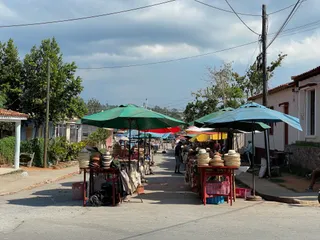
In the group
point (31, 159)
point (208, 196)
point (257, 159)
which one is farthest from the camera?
point (257, 159)

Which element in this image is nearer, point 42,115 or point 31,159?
point 31,159

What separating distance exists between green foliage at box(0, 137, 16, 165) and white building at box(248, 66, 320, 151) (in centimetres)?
1481

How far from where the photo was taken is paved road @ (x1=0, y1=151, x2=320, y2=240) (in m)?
7.43

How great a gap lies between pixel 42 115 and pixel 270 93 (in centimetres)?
1706

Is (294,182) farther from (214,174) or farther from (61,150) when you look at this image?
(61,150)

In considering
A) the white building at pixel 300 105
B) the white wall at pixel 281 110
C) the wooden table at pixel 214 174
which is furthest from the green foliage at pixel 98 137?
the wooden table at pixel 214 174

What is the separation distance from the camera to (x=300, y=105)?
1894cm

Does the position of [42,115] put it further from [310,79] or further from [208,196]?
[208,196]

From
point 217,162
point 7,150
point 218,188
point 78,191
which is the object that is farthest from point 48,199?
point 7,150

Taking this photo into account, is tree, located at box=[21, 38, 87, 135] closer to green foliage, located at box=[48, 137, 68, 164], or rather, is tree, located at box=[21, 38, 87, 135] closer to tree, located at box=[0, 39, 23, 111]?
tree, located at box=[0, 39, 23, 111]

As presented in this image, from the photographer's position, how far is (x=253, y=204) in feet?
36.0

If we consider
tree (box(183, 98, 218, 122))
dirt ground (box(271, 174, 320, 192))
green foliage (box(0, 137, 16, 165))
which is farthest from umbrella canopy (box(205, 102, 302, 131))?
tree (box(183, 98, 218, 122))

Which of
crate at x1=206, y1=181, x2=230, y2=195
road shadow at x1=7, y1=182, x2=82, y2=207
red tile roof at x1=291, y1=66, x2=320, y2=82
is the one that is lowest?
road shadow at x1=7, y1=182, x2=82, y2=207

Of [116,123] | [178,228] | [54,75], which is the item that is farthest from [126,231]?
[54,75]
